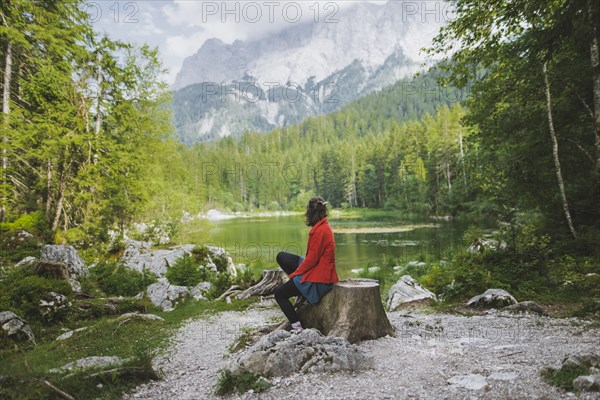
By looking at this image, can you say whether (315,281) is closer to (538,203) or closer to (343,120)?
(538,203)

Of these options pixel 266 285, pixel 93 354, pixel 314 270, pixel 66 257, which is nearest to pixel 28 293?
pixel 93 354

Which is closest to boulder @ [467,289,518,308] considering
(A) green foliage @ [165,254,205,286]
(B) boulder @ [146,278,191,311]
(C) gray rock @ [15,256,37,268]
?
(B) boulder @ [146,278,191,311]

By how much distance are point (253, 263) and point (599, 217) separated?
16.2 m

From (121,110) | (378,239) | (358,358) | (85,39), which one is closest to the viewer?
(358,358)

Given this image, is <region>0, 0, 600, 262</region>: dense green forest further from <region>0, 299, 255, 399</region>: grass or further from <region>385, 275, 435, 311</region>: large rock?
<region>0, 299, 255, 399</region>: grass

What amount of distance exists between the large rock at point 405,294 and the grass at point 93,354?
13.1ft

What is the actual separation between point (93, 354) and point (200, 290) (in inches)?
232

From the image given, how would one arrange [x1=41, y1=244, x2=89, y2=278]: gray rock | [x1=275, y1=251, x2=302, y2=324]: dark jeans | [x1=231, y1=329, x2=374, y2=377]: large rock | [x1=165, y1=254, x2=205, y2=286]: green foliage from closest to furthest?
[x1=231, y1=329, x2=374, y2=377]: large rock → [x1=275, y1=251, x2=302, y2=324]: dark jeans → [x1=41, y1=244, x2=89, y2=278]: gray rock → [x1=165, y1=254, x2=205, y2=286]: green foliage

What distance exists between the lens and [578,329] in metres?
5.16

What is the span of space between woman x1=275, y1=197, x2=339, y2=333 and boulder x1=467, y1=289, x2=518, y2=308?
4037 mm

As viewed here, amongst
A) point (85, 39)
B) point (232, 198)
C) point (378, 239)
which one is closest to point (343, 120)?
point (232, 198)

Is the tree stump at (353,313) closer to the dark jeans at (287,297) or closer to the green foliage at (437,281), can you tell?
the dark jeans at (287,297)

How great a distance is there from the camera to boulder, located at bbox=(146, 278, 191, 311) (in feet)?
32.4

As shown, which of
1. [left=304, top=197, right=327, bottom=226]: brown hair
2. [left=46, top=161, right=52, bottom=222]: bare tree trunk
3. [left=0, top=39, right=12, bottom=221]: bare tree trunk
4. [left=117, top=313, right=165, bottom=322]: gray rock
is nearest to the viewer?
[left=304, top=197, right=327, bottom=226]: brown hair
